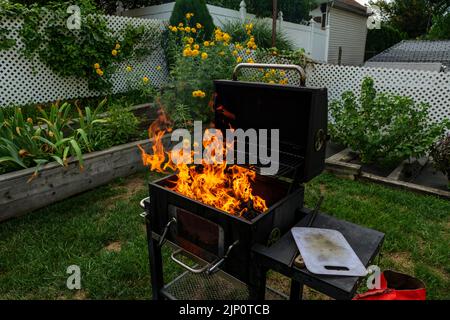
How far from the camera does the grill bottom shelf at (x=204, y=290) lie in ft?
8.01

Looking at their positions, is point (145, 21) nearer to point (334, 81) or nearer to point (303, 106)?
point (334, 81)

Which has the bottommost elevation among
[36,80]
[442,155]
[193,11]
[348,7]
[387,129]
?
[442,155]

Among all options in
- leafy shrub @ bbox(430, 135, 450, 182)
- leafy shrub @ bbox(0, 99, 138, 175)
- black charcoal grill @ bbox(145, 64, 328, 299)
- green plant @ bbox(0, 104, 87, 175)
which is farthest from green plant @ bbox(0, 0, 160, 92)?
leafy shrub @ bbox(430, 135, 450, 182)

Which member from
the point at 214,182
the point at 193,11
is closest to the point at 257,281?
the point at 214,182

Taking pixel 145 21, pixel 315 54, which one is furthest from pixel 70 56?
pixel 315 54

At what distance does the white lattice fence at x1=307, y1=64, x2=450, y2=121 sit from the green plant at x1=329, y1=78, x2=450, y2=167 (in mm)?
818

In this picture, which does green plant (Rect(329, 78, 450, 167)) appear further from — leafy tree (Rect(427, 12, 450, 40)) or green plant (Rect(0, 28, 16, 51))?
leafy tree (Rect(427, 12, 450, 40))

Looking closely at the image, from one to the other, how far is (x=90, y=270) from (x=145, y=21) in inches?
257

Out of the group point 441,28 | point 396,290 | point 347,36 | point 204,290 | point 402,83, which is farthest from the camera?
point 441,28

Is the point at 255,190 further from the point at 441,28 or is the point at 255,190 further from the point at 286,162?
the point at 441,28

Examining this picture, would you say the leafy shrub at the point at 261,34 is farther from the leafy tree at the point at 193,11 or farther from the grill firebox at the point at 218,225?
the grill firebox at the point at 218,225

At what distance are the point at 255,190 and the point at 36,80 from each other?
19.0ft

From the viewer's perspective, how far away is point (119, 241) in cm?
314
